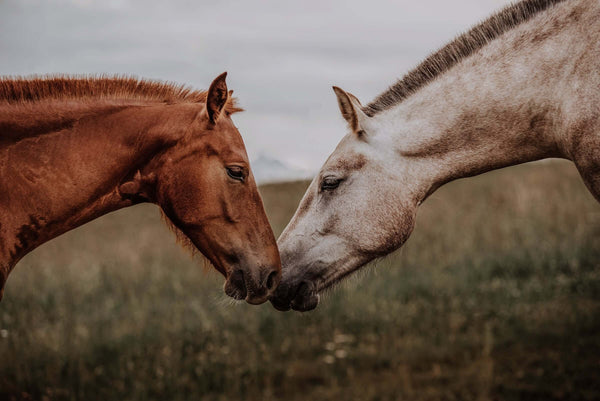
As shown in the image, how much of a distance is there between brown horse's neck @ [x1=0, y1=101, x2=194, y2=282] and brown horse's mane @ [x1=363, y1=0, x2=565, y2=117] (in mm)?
1397

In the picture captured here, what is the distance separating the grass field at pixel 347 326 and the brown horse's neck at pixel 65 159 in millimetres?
5810

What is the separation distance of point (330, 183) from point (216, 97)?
1.03m

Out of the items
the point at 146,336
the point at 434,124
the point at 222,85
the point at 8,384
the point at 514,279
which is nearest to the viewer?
the point at 222,85

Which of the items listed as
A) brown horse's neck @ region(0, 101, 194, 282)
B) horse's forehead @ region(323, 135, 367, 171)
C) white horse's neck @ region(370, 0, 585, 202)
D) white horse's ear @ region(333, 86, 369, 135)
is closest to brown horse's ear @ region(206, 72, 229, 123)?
brown horse's neck @ region(0, 101, 194, 282)

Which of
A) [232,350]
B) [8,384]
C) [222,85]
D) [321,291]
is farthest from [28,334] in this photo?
[222,85]

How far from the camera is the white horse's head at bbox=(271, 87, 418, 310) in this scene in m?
3.73

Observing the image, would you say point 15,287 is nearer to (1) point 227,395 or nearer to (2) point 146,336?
(2) point 146,336

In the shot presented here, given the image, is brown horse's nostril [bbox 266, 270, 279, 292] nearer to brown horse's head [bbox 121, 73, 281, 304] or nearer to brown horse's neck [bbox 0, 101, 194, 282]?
brown horse's head [bbox 121, 73, 281, 304]

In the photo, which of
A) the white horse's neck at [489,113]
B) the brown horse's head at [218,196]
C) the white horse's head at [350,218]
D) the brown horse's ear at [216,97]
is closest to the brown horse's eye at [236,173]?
the brown horse's head at [218,196]

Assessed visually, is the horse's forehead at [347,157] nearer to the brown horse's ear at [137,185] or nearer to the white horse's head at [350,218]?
the white horse's head at [350,218]

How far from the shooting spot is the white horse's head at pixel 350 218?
373 cm

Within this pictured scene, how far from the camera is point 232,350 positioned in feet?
30.4

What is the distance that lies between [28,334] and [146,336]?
181 centimetres

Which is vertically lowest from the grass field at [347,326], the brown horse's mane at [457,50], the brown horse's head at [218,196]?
the grass field at [347,326]
